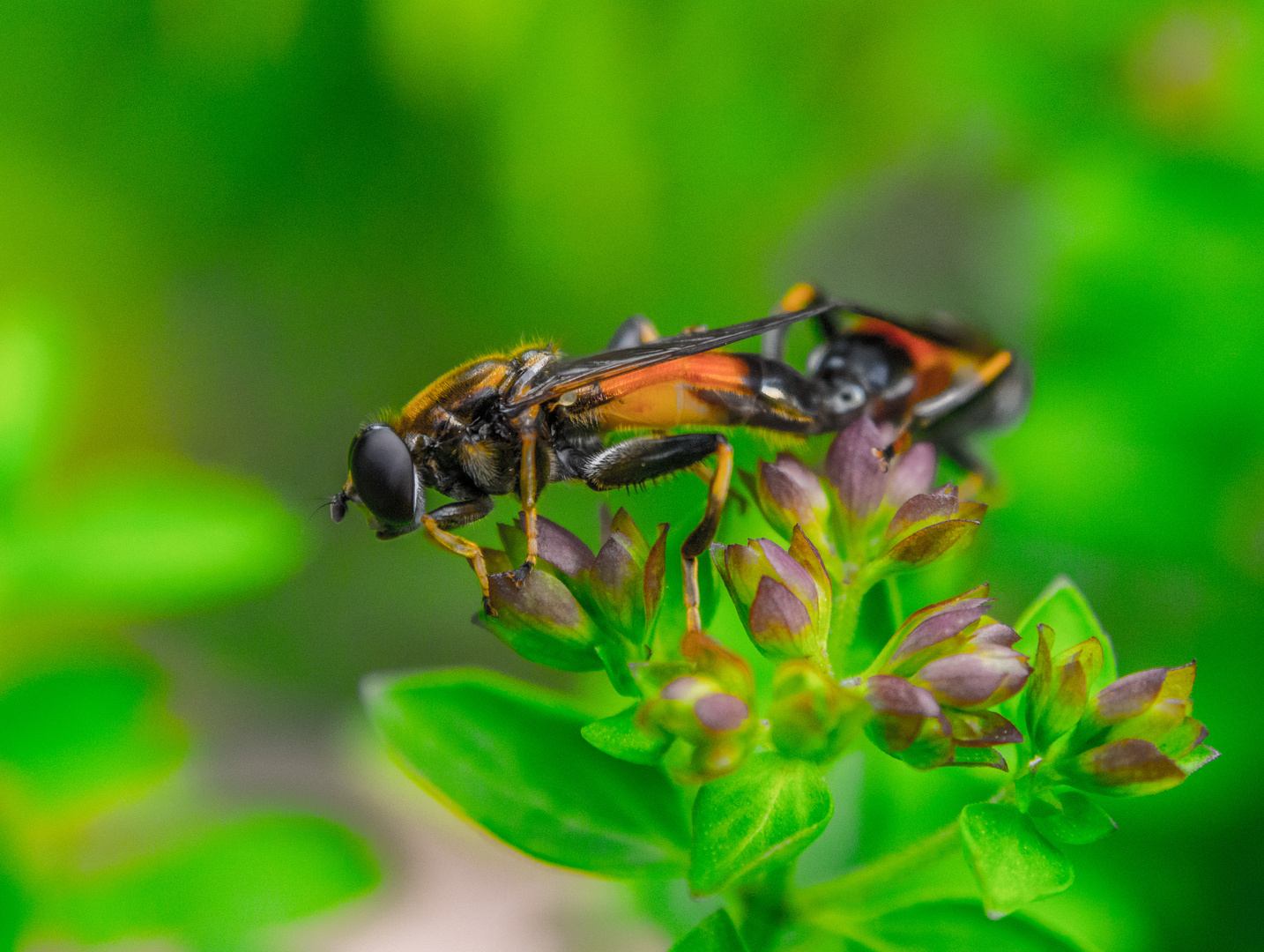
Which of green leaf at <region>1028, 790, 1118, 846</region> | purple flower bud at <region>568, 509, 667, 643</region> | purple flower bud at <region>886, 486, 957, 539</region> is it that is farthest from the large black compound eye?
green leaf at <region>1028, 790, 1118, 846</region>

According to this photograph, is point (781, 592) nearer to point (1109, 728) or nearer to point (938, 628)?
point (938, 628)

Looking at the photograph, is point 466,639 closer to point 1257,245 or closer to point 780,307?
point 780,307

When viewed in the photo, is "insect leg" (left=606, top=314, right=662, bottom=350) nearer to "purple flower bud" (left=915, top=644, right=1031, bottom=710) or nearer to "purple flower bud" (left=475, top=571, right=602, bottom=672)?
"purple flower bud" (left=475, top=571, right=602, bottom=672)

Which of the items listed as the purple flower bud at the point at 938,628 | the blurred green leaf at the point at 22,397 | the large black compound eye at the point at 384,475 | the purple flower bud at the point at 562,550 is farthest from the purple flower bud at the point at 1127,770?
the blurred green leaf at the point at 22,397

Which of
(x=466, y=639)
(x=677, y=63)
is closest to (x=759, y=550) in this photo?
(x=466, y=639)

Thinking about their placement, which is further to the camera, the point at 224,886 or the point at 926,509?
the point at 224,886

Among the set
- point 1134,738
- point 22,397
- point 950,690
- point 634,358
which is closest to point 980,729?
point 950,690
